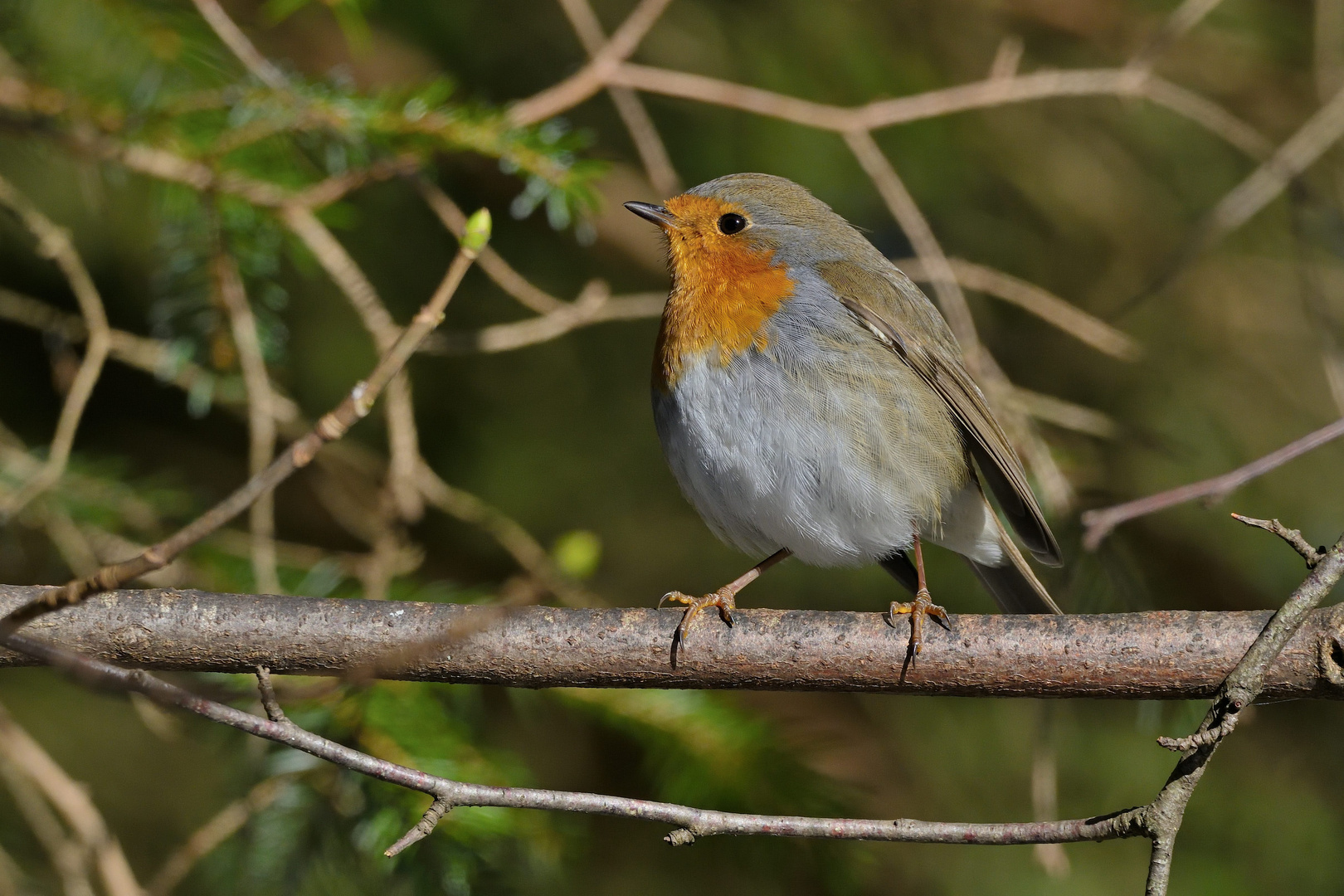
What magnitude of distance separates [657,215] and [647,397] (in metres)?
1.36

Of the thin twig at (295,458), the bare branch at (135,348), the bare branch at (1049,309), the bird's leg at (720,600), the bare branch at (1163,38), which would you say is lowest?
the thin twig at (295,458)

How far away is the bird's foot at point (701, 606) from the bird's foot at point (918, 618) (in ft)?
1.05

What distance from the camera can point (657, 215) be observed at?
334cm

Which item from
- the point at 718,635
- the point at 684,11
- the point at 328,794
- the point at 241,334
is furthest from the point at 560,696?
the point at 684,11

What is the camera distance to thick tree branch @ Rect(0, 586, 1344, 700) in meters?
2.15

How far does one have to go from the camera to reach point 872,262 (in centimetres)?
348

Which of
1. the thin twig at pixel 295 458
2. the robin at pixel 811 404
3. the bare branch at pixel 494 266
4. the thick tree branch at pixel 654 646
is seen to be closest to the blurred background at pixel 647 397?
the bare branch at pixel 494 266

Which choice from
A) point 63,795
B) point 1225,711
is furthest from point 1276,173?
point 63,795

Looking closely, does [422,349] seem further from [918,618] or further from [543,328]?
[918,618]

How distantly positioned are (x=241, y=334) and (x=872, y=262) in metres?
1.75

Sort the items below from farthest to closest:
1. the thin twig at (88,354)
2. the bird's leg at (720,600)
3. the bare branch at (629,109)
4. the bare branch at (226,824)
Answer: the bare branch at (629,109) → the thin twig at (88,354) → the bare branch at (226,824) → the bird's leg at (720,600)

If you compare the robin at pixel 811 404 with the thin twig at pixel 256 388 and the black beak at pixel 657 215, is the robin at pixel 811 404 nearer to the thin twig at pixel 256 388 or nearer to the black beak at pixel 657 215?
the black beak at pixel 657 215

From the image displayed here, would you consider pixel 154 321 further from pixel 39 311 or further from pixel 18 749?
pixel 18 749

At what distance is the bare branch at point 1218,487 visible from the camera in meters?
1.63
